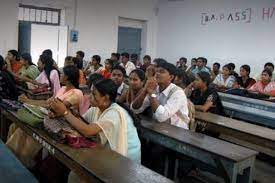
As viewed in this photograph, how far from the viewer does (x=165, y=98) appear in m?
3.23

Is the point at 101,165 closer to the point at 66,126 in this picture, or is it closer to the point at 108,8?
the point at 66,126

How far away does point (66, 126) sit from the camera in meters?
2.38

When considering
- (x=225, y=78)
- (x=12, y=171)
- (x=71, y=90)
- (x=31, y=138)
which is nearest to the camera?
(x=12, y=171)

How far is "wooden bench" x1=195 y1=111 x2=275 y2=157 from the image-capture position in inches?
120

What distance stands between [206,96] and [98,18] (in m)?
5.96

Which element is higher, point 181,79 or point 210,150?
point 181,79

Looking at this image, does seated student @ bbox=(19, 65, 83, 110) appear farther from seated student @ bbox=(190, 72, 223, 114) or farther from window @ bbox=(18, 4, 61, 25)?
window @ bbox=(18, 4, 61, 25)

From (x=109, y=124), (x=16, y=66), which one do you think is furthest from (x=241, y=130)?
(x=16, y=66)

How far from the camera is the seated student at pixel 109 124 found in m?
2.16

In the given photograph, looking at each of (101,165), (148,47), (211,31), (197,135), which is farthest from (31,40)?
(101,165)

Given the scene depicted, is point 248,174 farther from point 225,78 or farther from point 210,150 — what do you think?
point 225,78

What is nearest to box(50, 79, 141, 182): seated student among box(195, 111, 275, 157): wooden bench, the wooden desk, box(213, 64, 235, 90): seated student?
box(195, 111, 275, 157): wooden bench

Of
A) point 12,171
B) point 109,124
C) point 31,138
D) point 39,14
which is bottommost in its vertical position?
point 12,171

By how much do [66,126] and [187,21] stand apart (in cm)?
767
